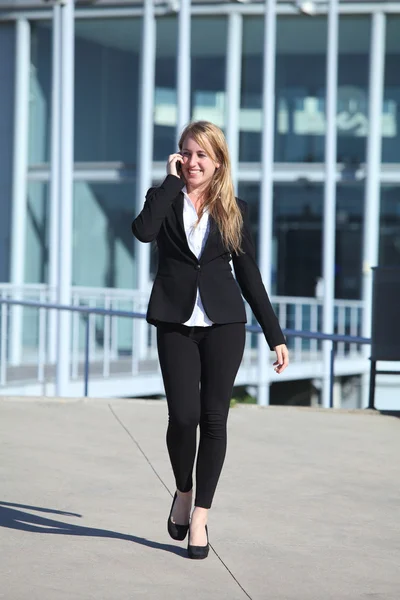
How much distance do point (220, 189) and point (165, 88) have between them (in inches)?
415

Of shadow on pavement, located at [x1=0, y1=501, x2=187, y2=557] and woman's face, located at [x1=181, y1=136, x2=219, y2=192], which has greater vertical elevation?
woman's face, located at [x1=181, y1=136, x2=219, y2=192]

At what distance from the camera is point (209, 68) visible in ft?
47.1

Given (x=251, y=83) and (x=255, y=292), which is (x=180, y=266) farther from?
(x=251, y=83)

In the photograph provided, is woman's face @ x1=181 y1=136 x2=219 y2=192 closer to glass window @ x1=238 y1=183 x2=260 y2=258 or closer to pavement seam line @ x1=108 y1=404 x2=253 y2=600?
pavement seam line @ x1=108 y1=404 x2=253 y2=600

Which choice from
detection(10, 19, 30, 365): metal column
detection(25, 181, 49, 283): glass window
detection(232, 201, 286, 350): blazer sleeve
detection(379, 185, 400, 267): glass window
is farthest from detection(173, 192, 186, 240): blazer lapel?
detection(25, 181, 49, 283): glass window

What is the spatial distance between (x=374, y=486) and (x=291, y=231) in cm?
862

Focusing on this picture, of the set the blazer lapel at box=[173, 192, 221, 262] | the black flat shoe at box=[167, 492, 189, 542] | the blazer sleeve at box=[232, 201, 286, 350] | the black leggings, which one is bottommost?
the black flat shoe at box=[167, 492, 189, 542]

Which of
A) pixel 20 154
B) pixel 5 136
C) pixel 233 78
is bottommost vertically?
pixel 20 154

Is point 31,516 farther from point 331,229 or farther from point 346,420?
point 331,229

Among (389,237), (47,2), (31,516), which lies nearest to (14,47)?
(47,2)

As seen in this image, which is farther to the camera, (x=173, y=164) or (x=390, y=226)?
(x=390, y=226)

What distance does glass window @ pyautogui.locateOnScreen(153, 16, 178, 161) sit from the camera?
1441 cm

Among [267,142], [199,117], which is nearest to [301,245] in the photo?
[267,142]

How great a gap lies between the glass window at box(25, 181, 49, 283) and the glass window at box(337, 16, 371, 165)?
3.92 m
